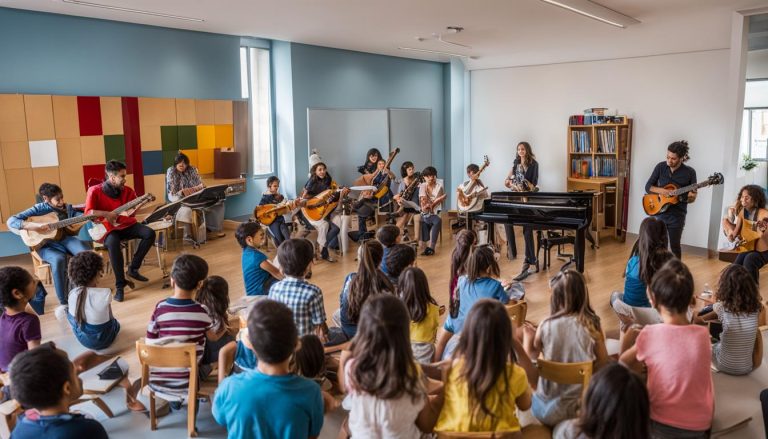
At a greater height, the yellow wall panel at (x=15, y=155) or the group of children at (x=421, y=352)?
the yellow wall panel at (x=15, y=155)

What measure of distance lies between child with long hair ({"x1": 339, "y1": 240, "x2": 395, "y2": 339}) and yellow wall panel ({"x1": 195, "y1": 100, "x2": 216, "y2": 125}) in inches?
219

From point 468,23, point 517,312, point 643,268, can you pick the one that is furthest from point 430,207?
point 517,312

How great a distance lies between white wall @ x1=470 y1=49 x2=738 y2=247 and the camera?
8.23m

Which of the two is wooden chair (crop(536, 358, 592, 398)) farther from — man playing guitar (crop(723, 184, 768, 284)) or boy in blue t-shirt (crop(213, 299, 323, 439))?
man playing guitar (crop(723, 184, 768, 284))

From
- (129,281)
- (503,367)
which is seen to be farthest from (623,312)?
(129,281)

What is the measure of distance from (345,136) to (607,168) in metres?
3.95

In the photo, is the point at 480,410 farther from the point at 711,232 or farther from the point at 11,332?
the point at 711,232

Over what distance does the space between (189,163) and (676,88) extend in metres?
6.43

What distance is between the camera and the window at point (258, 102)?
31.0 feet

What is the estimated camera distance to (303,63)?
31.4 ft

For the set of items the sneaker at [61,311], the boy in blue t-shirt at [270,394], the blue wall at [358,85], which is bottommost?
the sneaker at [61,311]

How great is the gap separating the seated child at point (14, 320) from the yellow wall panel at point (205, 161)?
5566 millimetres

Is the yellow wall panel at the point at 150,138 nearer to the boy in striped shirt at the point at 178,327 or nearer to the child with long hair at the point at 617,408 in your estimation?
the boy in striped shirt at the point at 178,327

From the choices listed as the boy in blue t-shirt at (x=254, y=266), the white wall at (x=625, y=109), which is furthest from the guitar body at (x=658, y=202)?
the boy in blue t-shirt at (x=254, y=266)
